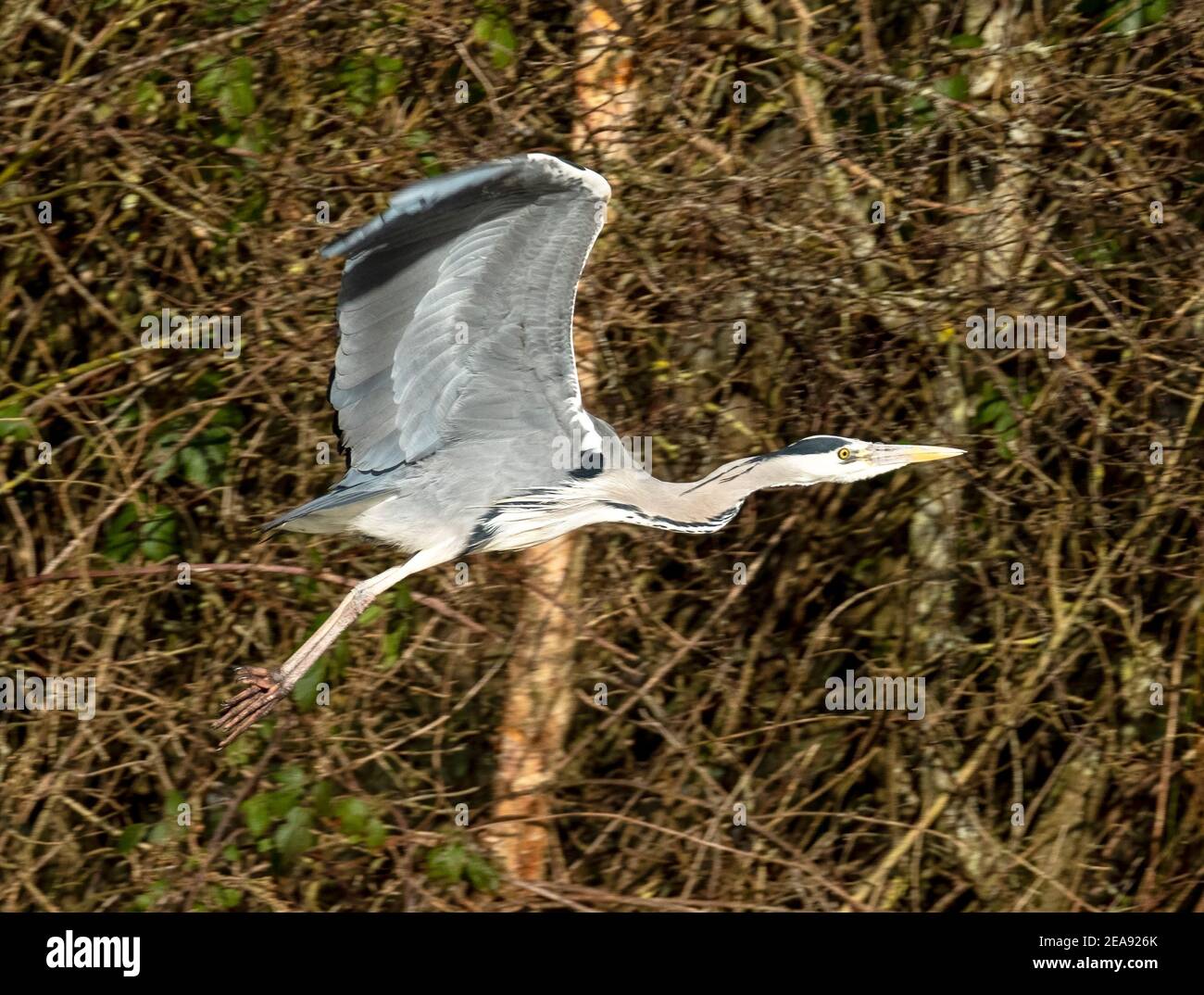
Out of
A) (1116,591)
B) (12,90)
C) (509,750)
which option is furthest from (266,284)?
(1116,591)

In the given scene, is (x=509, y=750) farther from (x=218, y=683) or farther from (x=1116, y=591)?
(x=1116, y=591)

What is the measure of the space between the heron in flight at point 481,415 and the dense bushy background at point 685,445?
255 mm

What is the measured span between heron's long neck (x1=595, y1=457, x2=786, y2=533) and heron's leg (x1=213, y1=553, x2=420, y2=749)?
692 millimetres

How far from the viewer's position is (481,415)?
12.2 feet

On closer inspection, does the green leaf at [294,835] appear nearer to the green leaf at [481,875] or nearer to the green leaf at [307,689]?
the green leaf at [307,689]

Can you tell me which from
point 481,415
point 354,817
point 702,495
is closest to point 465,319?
point 481,415

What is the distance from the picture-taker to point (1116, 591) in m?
4.58

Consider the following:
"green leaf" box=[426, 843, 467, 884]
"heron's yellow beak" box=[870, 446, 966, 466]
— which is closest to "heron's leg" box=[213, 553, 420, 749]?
"green leaf" box=[426, 843, 467, 884]

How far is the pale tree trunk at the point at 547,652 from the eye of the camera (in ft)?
13.1

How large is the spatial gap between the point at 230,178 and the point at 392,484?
44.7 inches

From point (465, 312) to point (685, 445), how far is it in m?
0.98

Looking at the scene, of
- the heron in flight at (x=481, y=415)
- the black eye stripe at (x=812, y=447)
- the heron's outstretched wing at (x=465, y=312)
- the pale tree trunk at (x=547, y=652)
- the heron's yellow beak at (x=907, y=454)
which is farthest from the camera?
the pale tree trunk at (x=547, y=652)

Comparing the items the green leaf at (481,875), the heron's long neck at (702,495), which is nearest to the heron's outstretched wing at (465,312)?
the heron's long neck at (702,495)

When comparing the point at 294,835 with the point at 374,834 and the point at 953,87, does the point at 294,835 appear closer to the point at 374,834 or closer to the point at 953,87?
the point at 374,834
